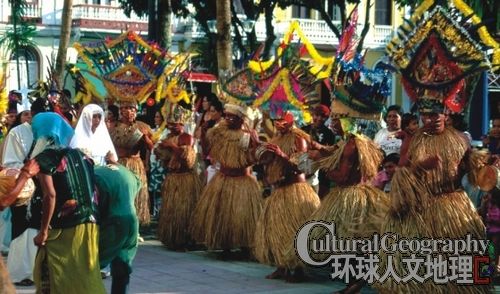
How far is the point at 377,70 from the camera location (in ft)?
28.8

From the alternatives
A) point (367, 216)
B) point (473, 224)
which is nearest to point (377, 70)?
point (367, 216)

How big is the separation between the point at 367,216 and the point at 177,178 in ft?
11.9

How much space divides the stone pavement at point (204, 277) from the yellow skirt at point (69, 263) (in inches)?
88.7

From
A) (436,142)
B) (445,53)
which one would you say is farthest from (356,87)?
(436,142)

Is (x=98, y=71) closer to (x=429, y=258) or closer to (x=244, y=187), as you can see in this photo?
(x=244, y=187)

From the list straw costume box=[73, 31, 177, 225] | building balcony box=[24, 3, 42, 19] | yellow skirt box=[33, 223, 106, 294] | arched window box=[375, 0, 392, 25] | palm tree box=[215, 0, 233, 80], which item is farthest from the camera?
arched window box=[375, 0, 392, 25]

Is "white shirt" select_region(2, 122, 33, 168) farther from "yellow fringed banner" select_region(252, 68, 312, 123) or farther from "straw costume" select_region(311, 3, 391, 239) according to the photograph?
"straw costume" select_region(311, 3, 391, 239)

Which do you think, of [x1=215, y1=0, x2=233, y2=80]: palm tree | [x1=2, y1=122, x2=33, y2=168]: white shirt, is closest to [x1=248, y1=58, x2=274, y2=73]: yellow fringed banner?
[x1=2, y1=122, x2=33, y2=168]: white shirt

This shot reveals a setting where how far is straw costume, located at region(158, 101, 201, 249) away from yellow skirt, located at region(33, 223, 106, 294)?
15.5 feet

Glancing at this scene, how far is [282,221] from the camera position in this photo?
30.0ft

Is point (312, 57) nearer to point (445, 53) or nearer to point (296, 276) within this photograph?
point (296, 276)

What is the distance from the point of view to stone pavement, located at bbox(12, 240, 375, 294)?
8734 millimetres

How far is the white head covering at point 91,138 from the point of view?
758 centimetres

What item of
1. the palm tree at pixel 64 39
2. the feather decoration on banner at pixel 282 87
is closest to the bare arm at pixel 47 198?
the feather decoration on banner at pixel 282 87
